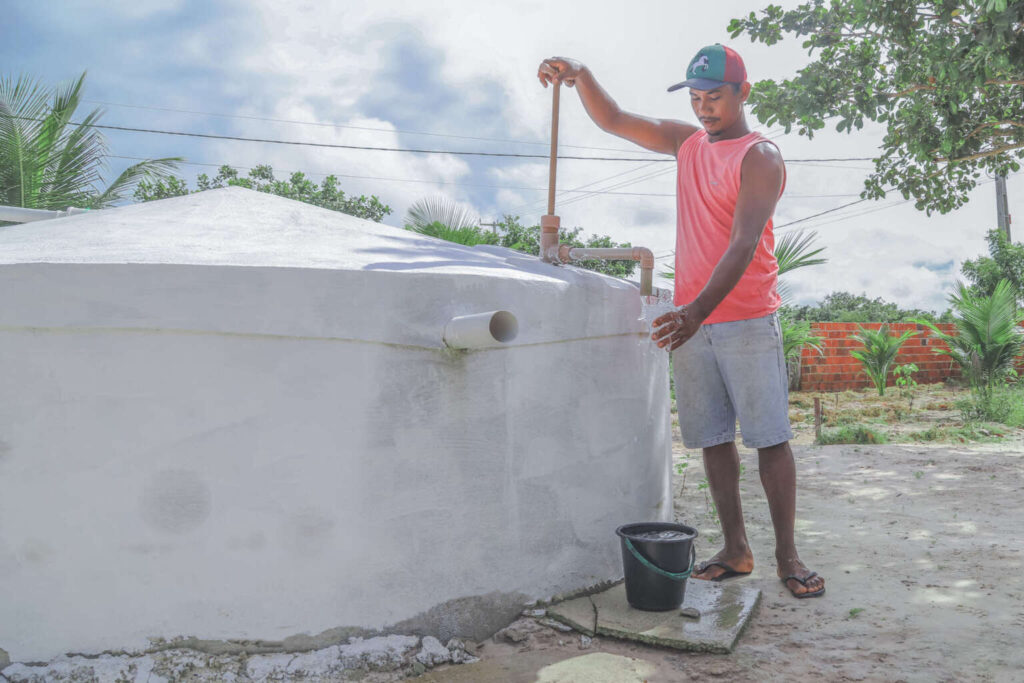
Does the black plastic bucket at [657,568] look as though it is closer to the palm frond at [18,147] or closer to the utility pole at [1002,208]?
the palm frond at [18,147]

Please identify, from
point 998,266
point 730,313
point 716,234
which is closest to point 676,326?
point 730,313

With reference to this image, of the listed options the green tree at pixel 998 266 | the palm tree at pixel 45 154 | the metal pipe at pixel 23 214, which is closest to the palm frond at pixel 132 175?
the palm tree at pixel 45 154

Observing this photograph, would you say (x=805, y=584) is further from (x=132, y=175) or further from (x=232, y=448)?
(x=132, y=175)

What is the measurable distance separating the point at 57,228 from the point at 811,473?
4458 millimetres

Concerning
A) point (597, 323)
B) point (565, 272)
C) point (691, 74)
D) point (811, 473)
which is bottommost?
point (811, 473)

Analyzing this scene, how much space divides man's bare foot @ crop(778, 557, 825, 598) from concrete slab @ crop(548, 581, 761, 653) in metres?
0.15

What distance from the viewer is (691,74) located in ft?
9.05

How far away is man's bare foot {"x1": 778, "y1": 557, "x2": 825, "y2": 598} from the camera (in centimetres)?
271

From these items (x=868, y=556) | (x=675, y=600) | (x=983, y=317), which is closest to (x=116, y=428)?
(x=675, y=600)

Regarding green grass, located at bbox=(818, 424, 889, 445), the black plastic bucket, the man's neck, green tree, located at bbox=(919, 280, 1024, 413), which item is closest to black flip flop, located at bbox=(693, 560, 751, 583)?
the black plastic bucket

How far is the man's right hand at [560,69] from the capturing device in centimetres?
312

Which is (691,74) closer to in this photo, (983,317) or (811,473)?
(811,473)

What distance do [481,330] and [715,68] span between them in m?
1.33

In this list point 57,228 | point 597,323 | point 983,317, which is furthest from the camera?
point 983,317
